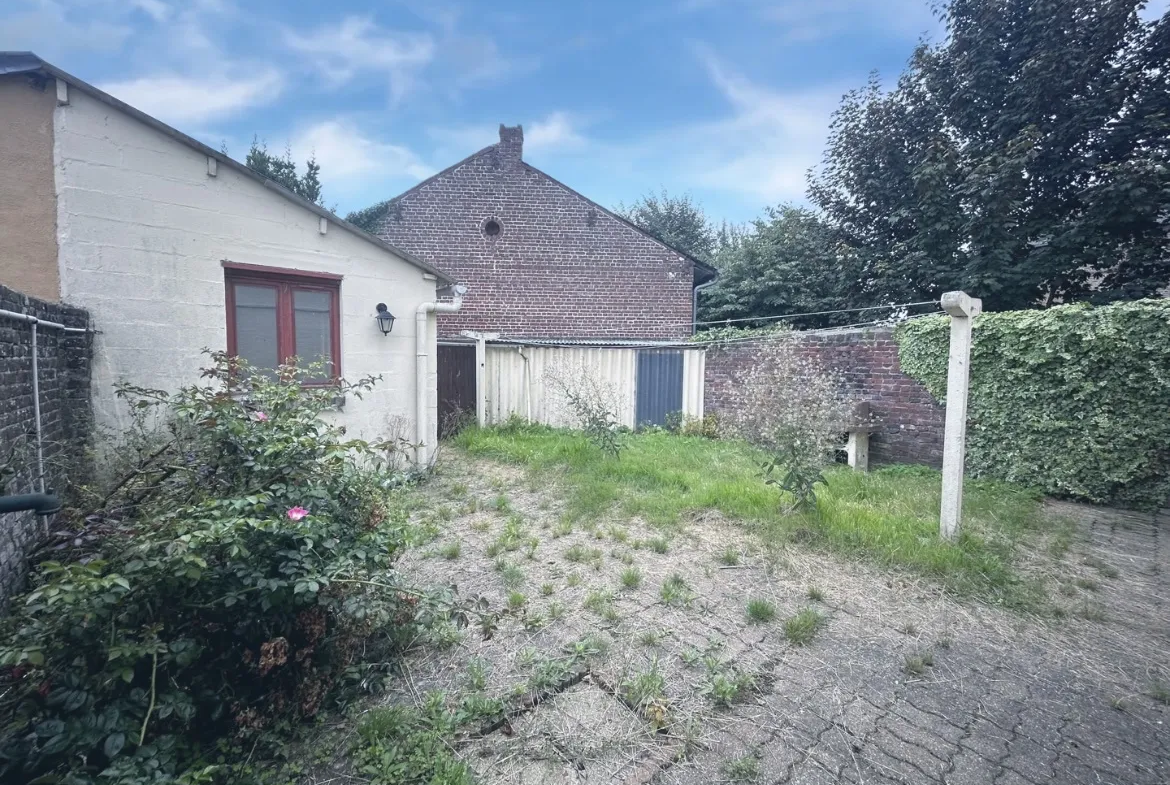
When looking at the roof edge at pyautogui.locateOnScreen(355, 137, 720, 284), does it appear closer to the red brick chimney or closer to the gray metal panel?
the red brick chimney

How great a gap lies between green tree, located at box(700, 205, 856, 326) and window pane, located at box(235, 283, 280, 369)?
37.9ft

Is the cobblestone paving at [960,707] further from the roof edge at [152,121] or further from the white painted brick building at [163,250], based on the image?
the roof edge at [152,121]

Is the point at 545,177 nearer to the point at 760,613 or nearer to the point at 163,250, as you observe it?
the point at 163,250

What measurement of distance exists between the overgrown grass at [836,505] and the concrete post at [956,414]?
0.69 ft

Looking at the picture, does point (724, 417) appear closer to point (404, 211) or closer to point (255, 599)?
point (255, 599)

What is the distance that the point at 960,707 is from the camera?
2.32 meters

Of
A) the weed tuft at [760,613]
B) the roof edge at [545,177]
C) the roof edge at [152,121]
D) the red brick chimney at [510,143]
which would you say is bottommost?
the weed tuft at [760,613]

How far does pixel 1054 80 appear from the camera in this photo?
909 centimetres

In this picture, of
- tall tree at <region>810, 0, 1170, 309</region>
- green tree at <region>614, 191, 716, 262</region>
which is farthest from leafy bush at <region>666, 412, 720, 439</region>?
green tree at <region>614, 191, 716, 262</region>

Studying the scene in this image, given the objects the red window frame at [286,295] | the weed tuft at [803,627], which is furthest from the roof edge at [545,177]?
the weed tuft at [803,627]

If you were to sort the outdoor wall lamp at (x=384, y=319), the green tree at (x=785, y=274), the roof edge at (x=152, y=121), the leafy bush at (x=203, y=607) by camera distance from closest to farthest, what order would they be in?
the leafy bush at (x=203, y=607), the roof edge at (x=152, y=121), the outdoor wall lamp at (x=384, y=319), the green tree at (x=785, y=274)

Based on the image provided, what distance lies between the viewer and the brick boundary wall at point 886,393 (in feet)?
22.4

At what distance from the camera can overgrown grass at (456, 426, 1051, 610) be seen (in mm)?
3627

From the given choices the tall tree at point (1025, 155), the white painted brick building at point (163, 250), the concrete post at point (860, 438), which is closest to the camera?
the white painted brick building at point (163, 250)
